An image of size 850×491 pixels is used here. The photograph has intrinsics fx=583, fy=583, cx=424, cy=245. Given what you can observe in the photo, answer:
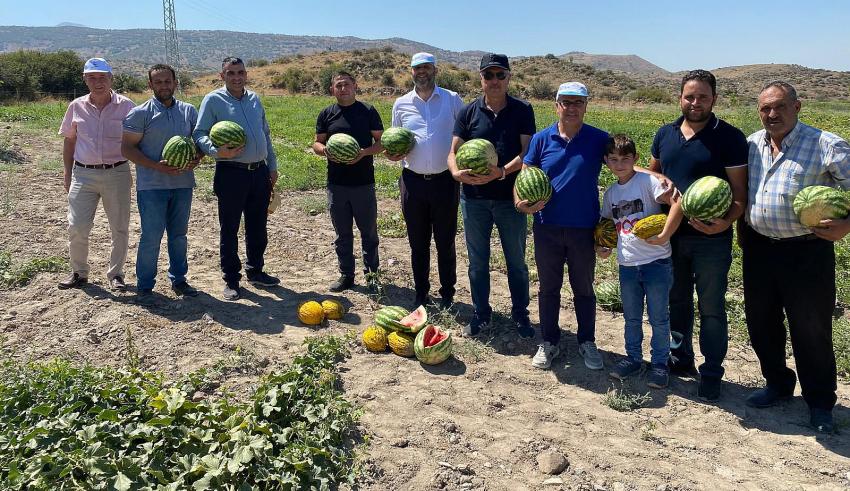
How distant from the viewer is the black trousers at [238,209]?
20.8ft

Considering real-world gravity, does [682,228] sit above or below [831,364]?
above

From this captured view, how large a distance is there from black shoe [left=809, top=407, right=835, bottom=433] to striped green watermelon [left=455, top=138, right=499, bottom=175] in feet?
10.2

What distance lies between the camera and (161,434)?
361 centimetres

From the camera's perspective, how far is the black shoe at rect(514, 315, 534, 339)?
5730mm

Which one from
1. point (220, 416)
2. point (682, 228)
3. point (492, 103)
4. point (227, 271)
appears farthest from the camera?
point (227, 271)

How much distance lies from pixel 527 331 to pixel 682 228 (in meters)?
1.81

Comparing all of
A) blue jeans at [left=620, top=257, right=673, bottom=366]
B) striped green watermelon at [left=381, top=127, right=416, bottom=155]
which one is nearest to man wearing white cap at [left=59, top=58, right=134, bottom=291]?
striped green watermelon at [left=381, top=127, right=416, bottom=155]

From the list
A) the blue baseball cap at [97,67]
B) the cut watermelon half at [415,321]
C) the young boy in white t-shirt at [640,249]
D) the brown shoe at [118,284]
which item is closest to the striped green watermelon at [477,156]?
the young boy in white t-shirt at [640,249]

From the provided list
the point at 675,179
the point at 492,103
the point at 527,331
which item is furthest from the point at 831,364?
the point at 492,103

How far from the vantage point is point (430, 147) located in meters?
5.76

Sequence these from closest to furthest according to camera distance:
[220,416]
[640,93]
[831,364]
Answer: [220,416] < [831,364] < [640,93]

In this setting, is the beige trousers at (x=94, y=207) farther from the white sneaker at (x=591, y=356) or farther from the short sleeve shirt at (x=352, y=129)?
the white sneaker at (x=591, y=356)

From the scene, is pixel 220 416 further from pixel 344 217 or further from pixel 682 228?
pixel 682 228

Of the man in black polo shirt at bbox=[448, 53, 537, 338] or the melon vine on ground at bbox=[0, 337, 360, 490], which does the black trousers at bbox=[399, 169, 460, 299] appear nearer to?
the man in black polo shirt at bbox=[448, 53, 537, 338]
